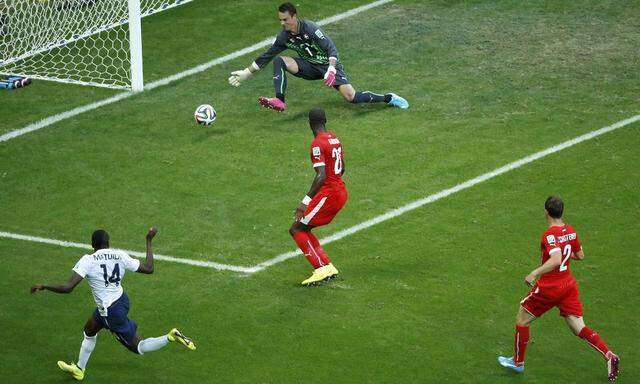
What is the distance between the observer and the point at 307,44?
2066cm

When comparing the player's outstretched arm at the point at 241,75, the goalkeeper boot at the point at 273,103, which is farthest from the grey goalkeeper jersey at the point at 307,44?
the goalkeeper boot at the point at 273,103

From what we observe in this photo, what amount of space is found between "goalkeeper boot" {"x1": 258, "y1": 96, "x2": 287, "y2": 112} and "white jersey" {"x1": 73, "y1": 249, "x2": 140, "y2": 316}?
25.1ft

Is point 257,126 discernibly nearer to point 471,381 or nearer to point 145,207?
point 145,207

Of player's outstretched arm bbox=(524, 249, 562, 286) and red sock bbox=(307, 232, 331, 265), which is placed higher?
player's outstretched arm bbox=(524, 249, 562, 286)

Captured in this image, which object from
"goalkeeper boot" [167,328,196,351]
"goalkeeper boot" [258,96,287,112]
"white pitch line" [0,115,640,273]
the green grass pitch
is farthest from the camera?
"goalkeeper boot" [258,96,287,112]

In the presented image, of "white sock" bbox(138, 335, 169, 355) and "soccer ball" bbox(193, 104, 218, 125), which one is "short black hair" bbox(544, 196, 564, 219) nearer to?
"white sock" bbox(138, 335, 169, 355)

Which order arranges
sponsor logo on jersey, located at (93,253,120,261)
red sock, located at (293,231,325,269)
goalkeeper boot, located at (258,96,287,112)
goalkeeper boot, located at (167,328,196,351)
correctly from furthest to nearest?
1. goalkeeper boot, located at (258,96,287,112)
2. red sock, located at (293,231,325,269)
3. sponsor logo on jersey, located at (93,253,120,261)
4. goalkeeper boot, located at (167,328,196,351)

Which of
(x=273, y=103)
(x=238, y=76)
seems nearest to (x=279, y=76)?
(x=273, y=103)

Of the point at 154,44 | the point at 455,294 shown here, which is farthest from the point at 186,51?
the point at 455,294

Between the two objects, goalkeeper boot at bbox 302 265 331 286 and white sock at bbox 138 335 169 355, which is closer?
white sock at bbox 138 335 169 355

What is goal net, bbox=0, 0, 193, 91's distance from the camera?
75.4ft

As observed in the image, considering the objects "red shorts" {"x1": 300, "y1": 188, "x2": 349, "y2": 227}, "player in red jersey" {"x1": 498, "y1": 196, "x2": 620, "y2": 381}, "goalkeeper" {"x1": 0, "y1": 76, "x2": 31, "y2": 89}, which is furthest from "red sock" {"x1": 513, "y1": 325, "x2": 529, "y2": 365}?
"goalkeeper" {"x1": 0, "y1": 76, "x2": 31, "y2": 89}

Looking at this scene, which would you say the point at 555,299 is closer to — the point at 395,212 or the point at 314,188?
the point at 314,188

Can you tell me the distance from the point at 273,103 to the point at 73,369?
8018 millimetres
